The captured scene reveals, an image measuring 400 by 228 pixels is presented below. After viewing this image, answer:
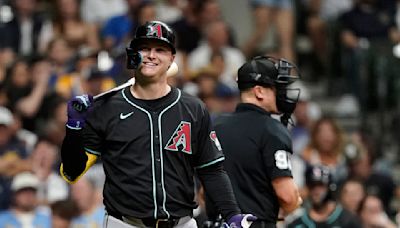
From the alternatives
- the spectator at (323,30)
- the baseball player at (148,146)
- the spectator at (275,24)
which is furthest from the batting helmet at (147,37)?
the spectator at (323,30)

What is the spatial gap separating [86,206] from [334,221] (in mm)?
2615

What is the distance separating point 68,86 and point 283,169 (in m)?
5.69

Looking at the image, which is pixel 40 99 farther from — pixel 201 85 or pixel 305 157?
pixel 305 157

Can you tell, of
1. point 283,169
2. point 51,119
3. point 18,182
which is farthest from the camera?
point 51,119

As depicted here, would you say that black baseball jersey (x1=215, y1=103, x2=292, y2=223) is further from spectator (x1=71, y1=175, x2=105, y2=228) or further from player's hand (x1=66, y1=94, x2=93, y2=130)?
spectator (x1=71, y1=175, x2=105, y2=228)

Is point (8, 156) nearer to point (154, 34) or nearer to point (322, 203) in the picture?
point (322, 203)

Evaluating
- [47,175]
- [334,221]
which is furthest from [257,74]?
[47,175]

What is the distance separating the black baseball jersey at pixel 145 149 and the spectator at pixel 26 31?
6.91 meters

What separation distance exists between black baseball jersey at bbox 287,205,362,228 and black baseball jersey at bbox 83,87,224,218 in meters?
2.54

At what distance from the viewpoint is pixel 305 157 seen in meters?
11.8

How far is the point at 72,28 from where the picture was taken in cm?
1312

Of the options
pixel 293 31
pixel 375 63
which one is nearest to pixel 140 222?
pixel 375 63

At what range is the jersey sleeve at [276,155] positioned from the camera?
686 cm

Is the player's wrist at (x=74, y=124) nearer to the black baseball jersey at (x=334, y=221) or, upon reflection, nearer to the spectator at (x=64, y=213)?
the black baseball jersey at (x=334, y=221)
